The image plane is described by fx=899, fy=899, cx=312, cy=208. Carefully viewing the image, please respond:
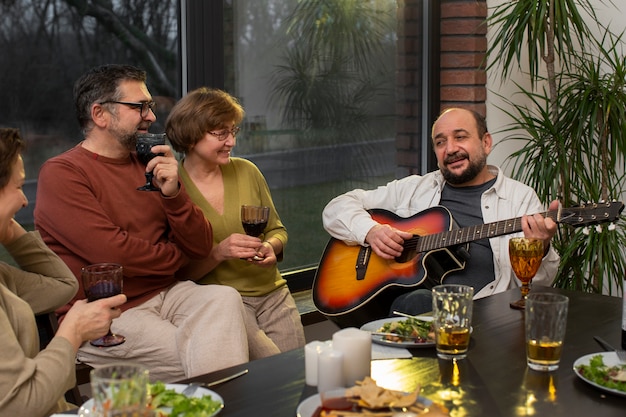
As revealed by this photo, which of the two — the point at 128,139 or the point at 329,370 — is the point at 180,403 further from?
the point at 128,139

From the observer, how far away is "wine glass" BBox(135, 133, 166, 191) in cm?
279

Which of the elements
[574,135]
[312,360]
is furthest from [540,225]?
[574,135]

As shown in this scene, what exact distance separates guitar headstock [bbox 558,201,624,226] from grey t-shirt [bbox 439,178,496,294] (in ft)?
1.55

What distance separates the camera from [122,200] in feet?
9.49

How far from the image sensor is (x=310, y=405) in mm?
1678

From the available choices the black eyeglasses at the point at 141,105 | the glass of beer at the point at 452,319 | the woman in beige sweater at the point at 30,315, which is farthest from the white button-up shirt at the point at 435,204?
the woman in beige sweater at the point at 30,315

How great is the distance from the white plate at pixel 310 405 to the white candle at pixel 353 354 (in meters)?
0.09

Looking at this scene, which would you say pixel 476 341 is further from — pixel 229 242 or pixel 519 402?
pixel 229 242

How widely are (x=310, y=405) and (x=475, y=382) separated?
39 centimetres

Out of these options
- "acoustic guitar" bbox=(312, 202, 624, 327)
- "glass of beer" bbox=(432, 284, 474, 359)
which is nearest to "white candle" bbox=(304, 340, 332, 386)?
"glass of beer" bbox=(432, 284, 474, 359)

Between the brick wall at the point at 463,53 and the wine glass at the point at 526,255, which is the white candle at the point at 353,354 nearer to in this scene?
the wine glass at the point at 526,255

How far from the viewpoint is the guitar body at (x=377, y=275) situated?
121 inches

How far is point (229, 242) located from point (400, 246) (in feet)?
1.98

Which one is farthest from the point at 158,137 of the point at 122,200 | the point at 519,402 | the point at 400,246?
the point at 519,402
